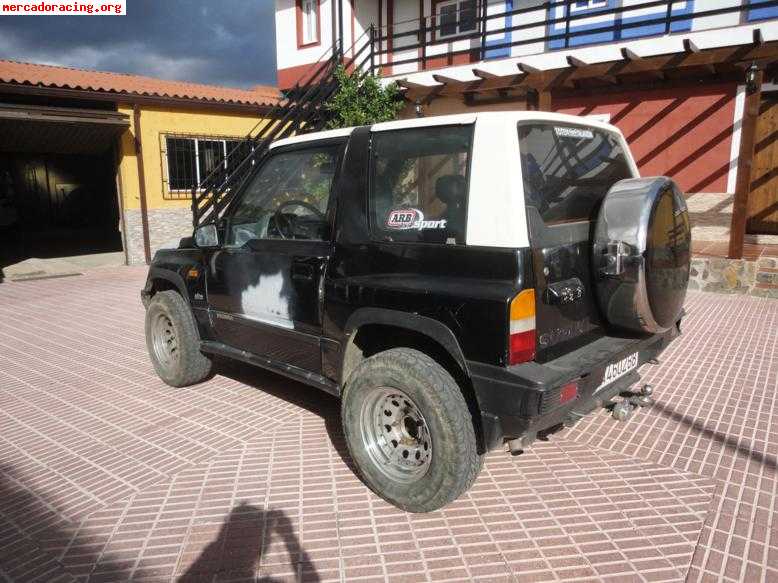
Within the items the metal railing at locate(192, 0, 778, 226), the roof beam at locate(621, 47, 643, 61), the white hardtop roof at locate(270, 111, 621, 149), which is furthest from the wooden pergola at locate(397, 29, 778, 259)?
the white hardtop roof at locate(270, 111, 621, 149)

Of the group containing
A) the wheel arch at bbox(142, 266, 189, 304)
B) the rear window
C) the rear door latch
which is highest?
the rear window

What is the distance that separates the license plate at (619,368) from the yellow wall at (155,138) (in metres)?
12.5

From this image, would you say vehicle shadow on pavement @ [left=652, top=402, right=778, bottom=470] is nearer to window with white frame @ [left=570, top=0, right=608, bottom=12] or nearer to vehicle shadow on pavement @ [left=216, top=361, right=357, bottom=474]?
vehicle shadow on pavement @ [left=216, top=361, right=357, bottom=474]

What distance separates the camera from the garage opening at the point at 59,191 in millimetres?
12758

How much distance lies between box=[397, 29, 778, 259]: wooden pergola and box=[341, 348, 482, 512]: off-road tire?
304 inches

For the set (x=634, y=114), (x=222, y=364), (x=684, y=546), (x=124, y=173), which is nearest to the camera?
(x=684, y=546)

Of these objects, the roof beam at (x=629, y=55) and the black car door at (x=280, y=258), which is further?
the roof beam at (x=629, y=55)

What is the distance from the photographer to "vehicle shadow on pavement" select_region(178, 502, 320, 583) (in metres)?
2.46

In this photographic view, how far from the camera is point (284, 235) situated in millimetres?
3637

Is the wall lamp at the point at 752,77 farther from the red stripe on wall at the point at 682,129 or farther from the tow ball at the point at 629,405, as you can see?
the tow ball at the point at 629,405

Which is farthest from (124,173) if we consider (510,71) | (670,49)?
(670,49)

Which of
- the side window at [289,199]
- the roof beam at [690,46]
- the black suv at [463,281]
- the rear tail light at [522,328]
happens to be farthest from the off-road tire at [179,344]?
the roof beam at [690,46]

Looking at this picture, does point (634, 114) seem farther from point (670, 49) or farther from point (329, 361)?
point (329, 361)

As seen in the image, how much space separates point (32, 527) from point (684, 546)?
3.24 m
